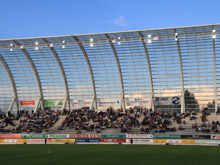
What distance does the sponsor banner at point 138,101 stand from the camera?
5488cm

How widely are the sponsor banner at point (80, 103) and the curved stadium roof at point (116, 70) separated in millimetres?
188

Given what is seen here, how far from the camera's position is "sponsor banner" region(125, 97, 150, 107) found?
54.9 m

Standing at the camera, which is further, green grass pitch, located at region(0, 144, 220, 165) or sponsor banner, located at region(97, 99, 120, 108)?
sponsor banner, located at region(97, 99, 120, 108)

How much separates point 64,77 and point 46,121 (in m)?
8.35

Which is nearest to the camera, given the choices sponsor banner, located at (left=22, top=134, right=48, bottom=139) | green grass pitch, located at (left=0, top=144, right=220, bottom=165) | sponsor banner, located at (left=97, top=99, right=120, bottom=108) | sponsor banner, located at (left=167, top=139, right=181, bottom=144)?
green grass pitch, located at (left=0, top=144, right=220, bottom=165)

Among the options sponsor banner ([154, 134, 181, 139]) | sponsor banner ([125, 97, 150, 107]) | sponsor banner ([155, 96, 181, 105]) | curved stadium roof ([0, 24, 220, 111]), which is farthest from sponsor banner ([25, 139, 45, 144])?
sponsor banner ([155, 96, 181, 105])

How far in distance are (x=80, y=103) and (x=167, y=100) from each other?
51.7 feet

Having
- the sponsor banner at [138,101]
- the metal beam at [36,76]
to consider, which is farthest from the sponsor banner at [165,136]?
the metal beam at [36,76]

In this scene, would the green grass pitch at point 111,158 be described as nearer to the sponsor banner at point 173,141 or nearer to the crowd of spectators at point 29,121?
the sponsor banner at point 173,141

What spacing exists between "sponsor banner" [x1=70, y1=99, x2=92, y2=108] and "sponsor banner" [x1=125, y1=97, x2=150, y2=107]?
7.06m

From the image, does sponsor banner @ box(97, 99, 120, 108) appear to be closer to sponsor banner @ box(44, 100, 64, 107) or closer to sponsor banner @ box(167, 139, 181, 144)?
sponsor banner @ box(44, 100, 64, 107)

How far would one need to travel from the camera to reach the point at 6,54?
56594 millimetres

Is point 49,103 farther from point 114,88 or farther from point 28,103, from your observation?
point 114,88

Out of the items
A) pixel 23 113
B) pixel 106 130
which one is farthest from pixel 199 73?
pixel 23 113
